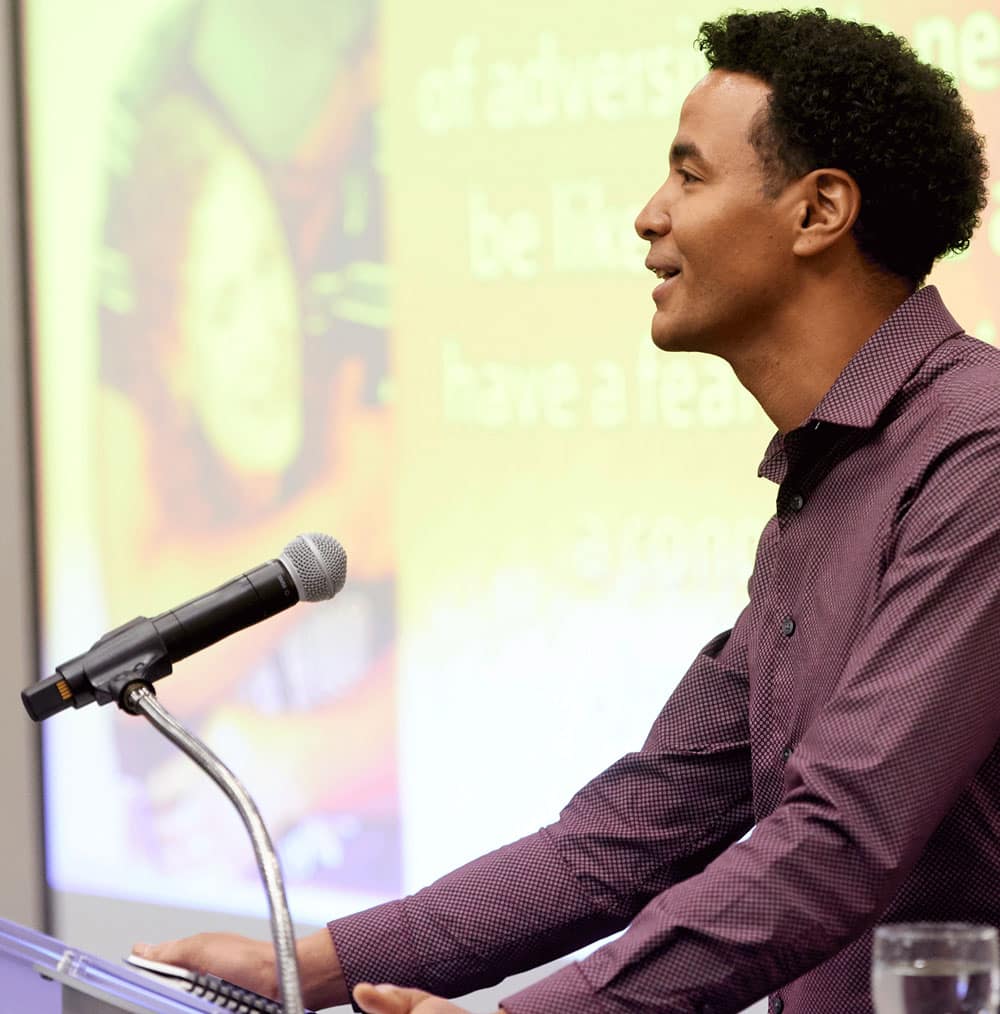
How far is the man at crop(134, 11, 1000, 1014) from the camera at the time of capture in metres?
1.33

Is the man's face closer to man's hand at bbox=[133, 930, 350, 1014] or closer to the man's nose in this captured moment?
the man's nose

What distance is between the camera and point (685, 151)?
1.72 meters

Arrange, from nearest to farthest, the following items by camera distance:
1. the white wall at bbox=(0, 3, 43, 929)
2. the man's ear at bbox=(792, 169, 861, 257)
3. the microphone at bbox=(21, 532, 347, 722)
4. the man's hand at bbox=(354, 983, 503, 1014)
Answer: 1. the microphone at bbox=(21, 532, 347, 722)
2. the man's hand at bbox=(354, 983, 503, 1014)
3. the man's ear at bbox=(792, 169, 861, 257)
4. the white wall at bbox=(0, 3, 43, 929)

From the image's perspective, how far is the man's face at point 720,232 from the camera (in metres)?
1.67

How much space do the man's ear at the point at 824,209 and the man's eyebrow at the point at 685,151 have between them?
116 mm

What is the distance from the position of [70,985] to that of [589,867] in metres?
0.63

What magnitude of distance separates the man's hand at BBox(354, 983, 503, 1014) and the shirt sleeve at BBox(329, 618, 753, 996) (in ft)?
0.89

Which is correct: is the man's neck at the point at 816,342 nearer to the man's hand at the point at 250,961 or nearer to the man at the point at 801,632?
the man at the point at 801,632

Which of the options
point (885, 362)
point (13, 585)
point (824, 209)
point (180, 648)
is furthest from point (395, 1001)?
point (13, 585)

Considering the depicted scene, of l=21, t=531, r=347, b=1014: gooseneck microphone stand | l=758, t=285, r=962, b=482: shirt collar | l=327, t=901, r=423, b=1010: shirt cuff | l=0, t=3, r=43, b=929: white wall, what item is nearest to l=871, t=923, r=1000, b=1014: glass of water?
l=21, t=531, r=347, b=1014: gooseneck microphone stand

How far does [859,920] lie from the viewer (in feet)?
4.32

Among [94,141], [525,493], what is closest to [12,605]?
[94,141]

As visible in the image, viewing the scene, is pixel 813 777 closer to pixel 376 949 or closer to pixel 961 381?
pixel 961 381

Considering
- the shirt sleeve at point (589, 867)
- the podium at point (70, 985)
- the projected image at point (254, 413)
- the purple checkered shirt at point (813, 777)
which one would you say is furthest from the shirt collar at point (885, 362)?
the projected image at point (254, 413)
